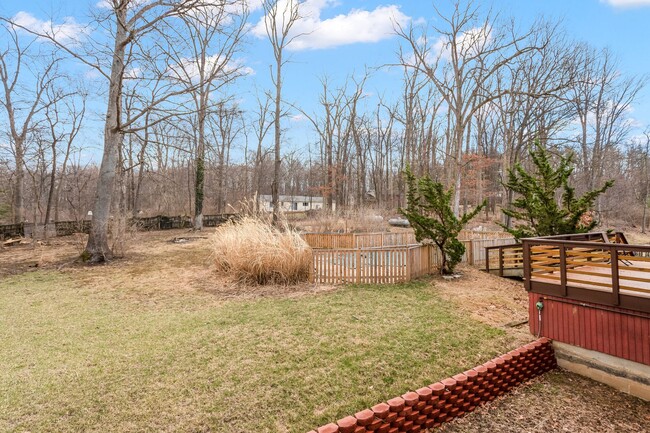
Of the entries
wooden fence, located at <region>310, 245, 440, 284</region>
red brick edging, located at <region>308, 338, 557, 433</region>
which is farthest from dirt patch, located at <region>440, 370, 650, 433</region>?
wooden fence, located at <region>310, 245, 440, 284</region>

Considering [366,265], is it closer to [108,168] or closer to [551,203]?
[551,203]

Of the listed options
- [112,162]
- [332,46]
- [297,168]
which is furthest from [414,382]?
[297,168]

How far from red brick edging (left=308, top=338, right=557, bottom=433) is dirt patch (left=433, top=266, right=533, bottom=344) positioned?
0.40 m

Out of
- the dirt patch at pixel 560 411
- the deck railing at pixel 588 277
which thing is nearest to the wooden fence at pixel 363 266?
the deck railing at pixel 588 277

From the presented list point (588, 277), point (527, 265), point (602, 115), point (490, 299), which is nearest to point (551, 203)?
point (490, 299)

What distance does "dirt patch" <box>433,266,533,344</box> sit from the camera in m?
4.96

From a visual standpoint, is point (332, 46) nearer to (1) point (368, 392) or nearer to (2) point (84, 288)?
(2) point (84, 288)

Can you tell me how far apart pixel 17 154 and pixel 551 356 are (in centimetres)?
2142

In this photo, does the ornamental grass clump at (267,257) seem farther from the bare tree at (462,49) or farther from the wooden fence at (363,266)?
the bare tree at (462,49)

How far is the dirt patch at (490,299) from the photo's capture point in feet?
16.3

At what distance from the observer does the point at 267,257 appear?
6.94 metres

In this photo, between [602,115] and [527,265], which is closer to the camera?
[527,265]

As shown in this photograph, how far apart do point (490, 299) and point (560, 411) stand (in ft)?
10.2

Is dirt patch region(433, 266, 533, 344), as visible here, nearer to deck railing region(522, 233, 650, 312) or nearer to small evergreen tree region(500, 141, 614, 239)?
deck railing region(522, 233, 650, 312)
